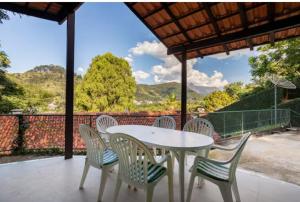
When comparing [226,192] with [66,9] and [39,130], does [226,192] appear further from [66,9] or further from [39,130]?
[39,130]

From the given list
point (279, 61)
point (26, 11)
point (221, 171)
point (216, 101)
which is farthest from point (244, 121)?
point (26, 11)

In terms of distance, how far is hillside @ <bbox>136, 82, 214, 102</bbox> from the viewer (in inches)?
471

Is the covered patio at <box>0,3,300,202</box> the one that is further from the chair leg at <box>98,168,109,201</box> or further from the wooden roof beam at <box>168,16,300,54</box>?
the chair leg at <box>98,168,109,201</box>

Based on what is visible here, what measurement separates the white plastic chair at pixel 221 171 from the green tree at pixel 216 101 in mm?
11096

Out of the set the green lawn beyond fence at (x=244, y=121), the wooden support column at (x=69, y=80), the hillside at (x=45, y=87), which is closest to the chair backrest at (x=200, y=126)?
the wooden support column at (x=69, y=80)

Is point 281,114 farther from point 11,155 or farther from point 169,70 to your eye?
point 169,70

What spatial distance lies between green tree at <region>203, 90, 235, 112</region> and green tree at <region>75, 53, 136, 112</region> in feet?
17.9

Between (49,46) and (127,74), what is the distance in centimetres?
579

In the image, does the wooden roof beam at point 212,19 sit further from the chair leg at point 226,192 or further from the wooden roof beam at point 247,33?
the chair leg at point 226,192

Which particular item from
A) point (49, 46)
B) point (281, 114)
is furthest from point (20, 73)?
point (281, 114)

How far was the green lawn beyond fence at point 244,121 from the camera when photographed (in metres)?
6.55

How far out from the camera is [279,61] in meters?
11.5

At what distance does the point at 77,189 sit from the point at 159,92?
11883mm

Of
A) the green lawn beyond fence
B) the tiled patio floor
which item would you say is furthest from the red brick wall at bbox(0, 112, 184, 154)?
the green lawn beyond fence
